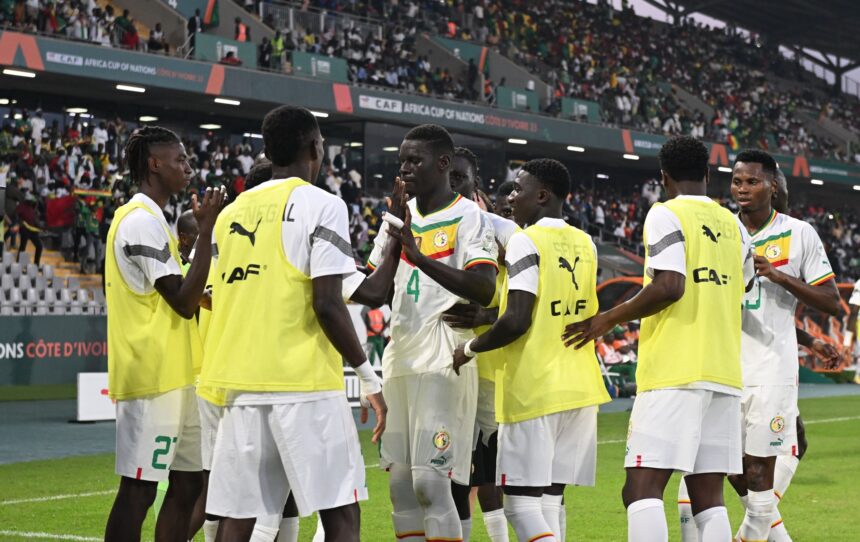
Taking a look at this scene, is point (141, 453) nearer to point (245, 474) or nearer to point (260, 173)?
point (245, 474)

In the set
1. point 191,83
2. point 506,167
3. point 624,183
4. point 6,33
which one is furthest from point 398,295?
point 624,183

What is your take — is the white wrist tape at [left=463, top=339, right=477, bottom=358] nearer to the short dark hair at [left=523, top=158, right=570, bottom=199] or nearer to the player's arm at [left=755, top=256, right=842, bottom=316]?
the short dark hair at [left=523, top=158, right=570, bottom=199]

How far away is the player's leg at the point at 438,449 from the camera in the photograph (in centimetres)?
580

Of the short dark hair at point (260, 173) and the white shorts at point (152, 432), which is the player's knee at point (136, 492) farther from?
the short dark hair at point (260, 173)

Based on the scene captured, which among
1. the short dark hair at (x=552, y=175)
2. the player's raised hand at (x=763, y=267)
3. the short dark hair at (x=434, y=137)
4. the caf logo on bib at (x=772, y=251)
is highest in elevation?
the short dark hair at (x=434, y=137)

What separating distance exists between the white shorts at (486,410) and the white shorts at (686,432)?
1.06 meters

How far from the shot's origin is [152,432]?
549cm

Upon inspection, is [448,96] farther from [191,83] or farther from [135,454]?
[135,454]

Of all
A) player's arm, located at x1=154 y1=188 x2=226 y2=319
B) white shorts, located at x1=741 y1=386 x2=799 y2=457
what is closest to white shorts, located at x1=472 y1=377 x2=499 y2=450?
white shorts, located at x1=741 y1=386 x2=799 y2=457

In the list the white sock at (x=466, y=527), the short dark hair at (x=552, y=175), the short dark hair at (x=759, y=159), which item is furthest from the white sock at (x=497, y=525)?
the short dark hair at (x=759, y=159)

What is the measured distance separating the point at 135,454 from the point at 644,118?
3916cm

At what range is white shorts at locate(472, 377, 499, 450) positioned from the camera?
6.49 m

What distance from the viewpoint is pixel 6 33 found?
25453 mm

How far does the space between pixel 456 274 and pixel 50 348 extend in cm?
1627
